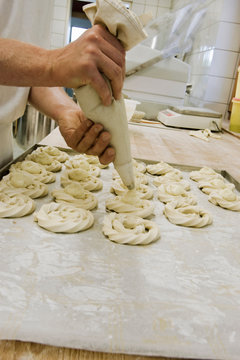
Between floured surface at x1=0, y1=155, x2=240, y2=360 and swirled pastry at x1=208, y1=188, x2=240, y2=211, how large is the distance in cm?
30

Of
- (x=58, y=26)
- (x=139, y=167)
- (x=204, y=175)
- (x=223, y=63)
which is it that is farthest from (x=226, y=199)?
(x=58, y=26)

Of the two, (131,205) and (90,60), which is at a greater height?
(90,60)

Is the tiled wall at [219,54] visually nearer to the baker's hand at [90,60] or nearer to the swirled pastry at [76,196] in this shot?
the swirled pastry at [76,196]

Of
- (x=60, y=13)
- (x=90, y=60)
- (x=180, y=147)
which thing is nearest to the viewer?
(x=90, y=60)

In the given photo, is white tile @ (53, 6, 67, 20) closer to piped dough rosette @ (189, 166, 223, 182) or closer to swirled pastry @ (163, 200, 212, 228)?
piped dough rosette @ (189, 166, 223, 182)

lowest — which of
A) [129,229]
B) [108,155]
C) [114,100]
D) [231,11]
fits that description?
[129,229]

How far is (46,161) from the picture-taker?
6.03ft

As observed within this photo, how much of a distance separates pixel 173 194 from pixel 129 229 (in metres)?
0.46

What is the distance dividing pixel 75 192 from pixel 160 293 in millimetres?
715

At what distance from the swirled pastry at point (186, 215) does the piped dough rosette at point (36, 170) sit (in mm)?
618

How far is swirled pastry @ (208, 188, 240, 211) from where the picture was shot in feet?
5.35

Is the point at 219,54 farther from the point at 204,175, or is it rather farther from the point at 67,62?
the point at 67,62

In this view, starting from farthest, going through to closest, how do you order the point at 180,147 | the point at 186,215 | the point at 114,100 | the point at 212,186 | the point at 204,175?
the point at 180,147 < the point at 204,175 < the point at 212,186 < the point at 186,215 < the point at 114,100

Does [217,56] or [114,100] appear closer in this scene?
[114,100]
